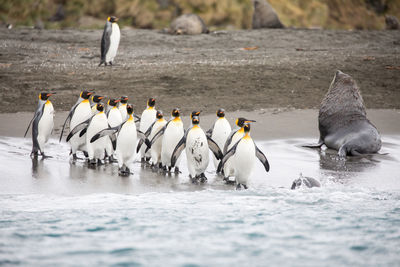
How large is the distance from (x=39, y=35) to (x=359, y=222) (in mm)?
11395

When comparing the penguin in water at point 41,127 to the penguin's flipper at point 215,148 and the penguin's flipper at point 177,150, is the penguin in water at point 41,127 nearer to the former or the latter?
the penguin's flipper at point 177,150

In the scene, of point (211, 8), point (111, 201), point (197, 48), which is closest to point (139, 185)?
point (111, 201)

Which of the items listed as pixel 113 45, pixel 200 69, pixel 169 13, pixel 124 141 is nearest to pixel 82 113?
pixel 124 141

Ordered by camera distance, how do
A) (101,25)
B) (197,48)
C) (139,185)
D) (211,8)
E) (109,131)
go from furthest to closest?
(211,8) → (101,25) → (197,48) → (109,131) → (139,185)

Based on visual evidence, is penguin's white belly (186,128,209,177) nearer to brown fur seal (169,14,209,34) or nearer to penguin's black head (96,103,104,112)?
penguin's black head (96,103,104,112)

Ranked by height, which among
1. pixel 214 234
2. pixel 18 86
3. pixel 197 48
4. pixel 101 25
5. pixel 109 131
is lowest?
pixel 214 234

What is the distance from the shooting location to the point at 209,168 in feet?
21.4

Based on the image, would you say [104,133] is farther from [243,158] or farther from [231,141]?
[243,158]

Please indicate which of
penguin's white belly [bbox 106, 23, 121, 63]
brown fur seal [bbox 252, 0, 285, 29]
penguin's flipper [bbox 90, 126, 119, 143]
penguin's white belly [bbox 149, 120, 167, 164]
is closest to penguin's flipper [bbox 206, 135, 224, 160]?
penguin's white belly [bbox 149, 120, 167, 164]

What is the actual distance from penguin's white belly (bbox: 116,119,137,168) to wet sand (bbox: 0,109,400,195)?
155mm

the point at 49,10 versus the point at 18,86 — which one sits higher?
the point at 49,10

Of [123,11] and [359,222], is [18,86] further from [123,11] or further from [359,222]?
[123,11]

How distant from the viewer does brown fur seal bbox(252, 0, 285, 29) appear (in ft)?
55.2

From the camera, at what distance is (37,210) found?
487cm
